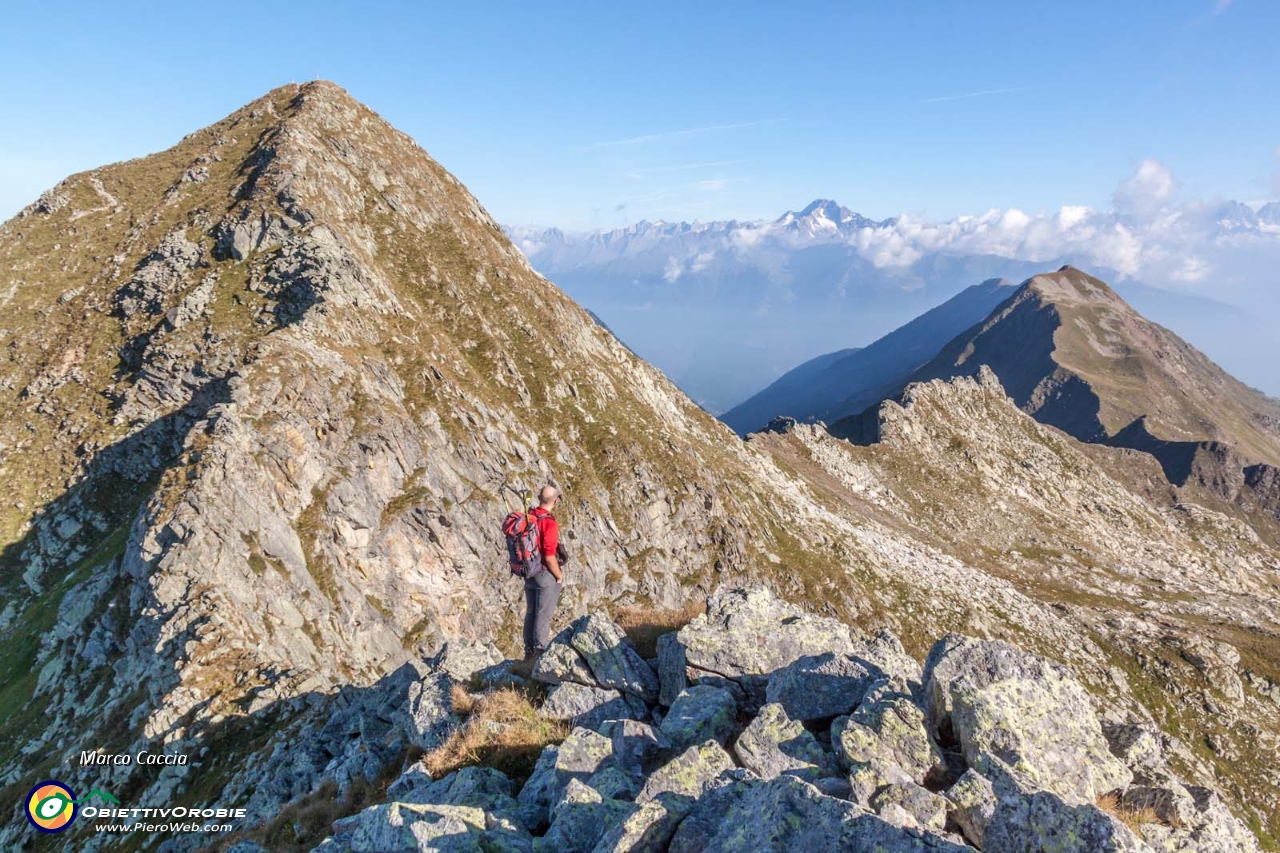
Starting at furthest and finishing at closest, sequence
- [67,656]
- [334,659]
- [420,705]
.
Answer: [334,659] < [67,656] < [420,705]

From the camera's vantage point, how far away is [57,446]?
141 feet

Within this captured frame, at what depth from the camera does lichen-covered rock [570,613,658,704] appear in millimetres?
15172

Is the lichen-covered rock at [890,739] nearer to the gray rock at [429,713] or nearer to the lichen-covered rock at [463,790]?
the lichen-covered rock at [463,790]

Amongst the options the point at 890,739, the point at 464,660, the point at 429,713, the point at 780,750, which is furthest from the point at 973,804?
the point at 464,660

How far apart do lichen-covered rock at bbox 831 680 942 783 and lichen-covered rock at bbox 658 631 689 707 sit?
4255 millimetres

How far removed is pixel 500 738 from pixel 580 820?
4289mm

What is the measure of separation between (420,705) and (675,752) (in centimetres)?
733

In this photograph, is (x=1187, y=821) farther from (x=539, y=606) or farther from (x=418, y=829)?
Result: (x=539, y=606)

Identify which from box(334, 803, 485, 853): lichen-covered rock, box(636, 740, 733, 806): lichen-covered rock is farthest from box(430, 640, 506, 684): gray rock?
box(636, 740, 733, 806): lichen-covered rock

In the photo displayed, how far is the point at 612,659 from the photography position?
15.4 meters

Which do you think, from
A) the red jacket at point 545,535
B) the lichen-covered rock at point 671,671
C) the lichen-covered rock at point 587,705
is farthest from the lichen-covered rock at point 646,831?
the red jacket at point 545,535

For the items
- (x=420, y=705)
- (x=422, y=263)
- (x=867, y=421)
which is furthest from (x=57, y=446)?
(x=867, y=421)

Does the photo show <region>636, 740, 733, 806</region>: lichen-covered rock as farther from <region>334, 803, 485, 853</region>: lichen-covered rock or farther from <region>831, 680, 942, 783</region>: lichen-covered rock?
<region>334, 803, 485, 853</region>: lichen-covered rock

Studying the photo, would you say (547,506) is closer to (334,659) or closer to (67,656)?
(334,659)
